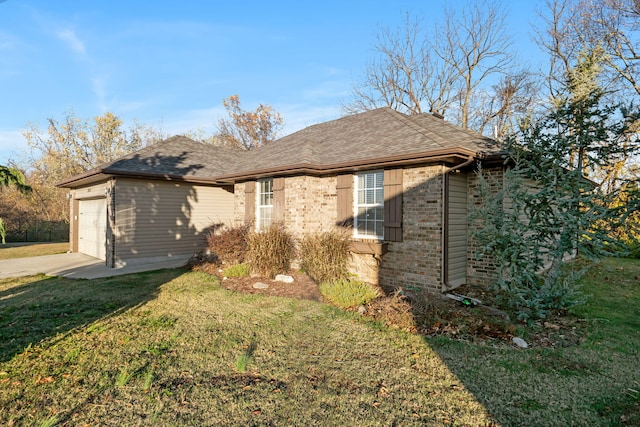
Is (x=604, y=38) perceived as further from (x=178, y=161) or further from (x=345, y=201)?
(x=178, y=161)

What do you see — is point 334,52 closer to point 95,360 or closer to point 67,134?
point 95,360

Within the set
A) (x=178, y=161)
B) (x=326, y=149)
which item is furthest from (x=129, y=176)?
(x=326, y=149)

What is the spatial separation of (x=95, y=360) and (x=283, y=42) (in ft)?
42.0

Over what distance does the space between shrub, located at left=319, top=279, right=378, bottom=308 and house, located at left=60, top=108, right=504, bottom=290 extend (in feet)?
3.78

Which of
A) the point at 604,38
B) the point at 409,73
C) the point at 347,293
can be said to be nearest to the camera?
the point at 347,293

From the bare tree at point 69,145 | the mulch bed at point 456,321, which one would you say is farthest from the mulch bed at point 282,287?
the bare tree at point 69,145

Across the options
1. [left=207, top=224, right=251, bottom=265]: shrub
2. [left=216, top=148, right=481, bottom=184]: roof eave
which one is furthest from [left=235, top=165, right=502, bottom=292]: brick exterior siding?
[left=207, top=224, right=251, bottom=265]: shrub

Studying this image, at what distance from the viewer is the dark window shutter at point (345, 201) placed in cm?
804

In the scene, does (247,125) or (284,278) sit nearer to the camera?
(284,278)

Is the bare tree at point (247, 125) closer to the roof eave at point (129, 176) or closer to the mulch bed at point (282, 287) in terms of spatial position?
the roof eave at point (129, 176)

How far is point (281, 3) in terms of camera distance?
9.90 meters

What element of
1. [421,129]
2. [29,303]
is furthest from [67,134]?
[421,129]

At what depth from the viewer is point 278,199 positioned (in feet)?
30.4

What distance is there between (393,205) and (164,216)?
7.81 metres
